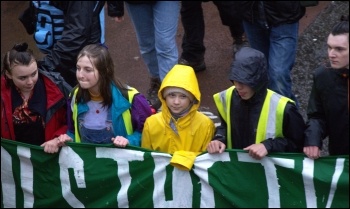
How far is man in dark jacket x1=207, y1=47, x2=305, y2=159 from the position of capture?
15.7 ft

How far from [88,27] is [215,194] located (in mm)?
1847

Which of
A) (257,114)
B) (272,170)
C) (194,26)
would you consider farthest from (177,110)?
(194,26)

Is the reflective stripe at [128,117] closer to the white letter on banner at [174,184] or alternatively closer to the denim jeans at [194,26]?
the white letter on banner at [174,184]

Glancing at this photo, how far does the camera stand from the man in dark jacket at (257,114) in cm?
479

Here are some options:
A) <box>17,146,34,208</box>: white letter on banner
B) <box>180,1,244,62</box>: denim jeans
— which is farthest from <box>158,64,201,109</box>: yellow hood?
<box>180,1,244,62</box>: denim jeans

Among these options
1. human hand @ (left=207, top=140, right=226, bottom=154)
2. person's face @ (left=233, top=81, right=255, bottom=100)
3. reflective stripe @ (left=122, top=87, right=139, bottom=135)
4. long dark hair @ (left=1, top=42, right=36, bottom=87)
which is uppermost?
long dark hair @ (left=1, top=42, right=36, bottom=87)

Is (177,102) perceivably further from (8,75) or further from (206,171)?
(8,75)

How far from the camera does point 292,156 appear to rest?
478cm

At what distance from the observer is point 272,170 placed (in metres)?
4.87

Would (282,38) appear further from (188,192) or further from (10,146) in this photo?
(10,146)

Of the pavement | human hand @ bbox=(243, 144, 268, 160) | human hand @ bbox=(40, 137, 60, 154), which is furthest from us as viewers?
the pavement

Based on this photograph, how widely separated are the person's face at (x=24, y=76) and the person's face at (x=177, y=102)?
1019mm

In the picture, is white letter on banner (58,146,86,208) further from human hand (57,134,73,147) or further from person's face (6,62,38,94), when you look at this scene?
person's face (6,62,38,94)

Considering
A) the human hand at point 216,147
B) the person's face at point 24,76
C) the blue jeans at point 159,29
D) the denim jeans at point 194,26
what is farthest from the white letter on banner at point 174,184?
the denim jeans at point 194,26
